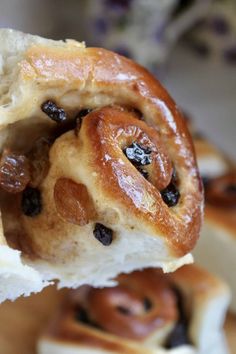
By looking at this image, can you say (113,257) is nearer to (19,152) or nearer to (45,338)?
(19,152)

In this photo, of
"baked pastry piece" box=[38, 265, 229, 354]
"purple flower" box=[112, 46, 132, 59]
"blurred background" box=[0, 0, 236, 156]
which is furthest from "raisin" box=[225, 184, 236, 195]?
"purple flower" box=[112, 46, 132, 59]

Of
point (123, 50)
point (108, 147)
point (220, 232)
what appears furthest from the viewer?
point (123, 50)

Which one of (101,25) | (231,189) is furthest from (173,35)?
(231,189)

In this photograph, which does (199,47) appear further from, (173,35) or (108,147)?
(108,147)

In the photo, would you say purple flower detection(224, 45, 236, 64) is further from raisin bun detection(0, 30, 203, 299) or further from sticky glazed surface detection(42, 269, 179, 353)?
raisin bun detection(0, 30, 203, 299)

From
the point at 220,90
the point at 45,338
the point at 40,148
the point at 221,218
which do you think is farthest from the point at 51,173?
the point at 220,90

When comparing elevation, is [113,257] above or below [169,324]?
above

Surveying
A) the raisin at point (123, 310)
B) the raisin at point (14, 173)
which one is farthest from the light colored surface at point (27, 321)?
the raisin at point (14, 173)
